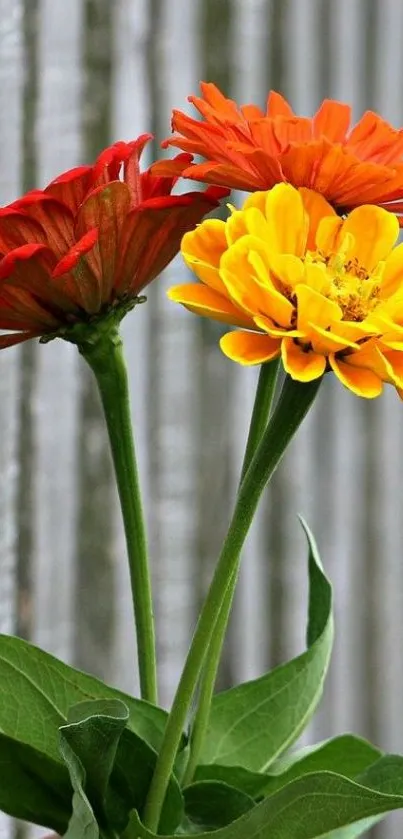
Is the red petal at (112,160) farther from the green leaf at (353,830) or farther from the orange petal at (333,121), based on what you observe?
the green leaf at (353,830)

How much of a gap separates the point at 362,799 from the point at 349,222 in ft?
0.55

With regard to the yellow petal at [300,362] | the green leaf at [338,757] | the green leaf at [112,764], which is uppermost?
the yellow petal at [300,362]

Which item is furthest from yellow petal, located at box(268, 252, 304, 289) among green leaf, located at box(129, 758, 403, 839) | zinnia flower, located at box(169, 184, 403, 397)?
green leaf, located at box(129, 758, 403, 839)

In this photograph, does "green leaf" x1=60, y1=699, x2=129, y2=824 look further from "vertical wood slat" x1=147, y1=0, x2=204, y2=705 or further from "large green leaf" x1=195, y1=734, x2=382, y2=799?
"vertical wood slat" x1=147, y1=0, x2=204, y2=705

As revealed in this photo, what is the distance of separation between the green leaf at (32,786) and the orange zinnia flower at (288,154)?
208 millimetres

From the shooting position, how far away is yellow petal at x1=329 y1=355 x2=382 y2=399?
0.28 meters

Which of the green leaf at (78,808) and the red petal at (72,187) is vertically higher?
the red petal at (72,187)

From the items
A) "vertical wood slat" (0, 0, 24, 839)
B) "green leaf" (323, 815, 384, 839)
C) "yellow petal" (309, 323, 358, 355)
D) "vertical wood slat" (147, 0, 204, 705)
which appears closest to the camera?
"yellow petal" (309, 323, 358, 355)

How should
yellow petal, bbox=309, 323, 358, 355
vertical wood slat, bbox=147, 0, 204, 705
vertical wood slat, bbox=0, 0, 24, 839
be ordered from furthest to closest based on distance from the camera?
vertical wood slat, bbox=147, 0, 204, 705, vertical wood slat, bbox=0, 0, 24, 839, yellow petal, bbox=309, 323, 358, 355

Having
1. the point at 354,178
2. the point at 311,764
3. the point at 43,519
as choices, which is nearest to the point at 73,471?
the point at 43,519

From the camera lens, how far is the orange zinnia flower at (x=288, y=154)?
298mm

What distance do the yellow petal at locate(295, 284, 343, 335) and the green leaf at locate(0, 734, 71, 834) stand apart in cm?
19

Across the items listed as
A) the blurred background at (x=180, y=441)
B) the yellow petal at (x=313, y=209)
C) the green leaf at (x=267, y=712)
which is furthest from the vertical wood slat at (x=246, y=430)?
the yellow petal at (x=313, y=209)

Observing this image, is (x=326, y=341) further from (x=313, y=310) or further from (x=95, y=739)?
(x=95, y=739)
